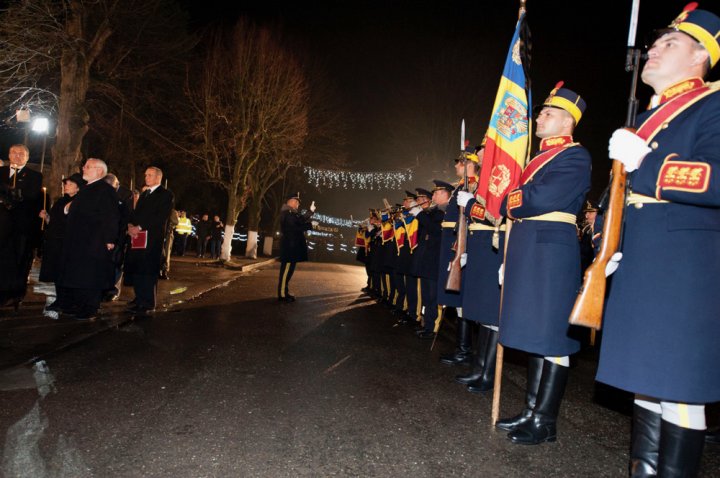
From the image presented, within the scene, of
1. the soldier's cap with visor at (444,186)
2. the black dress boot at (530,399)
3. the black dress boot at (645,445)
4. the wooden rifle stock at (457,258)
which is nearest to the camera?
the black dress boot at (645,445)

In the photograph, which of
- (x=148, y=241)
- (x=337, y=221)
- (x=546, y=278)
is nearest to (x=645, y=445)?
(x=546, y=278)

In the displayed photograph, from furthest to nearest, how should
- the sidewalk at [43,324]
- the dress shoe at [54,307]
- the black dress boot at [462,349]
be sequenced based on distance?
the dress shoe at [54,307] → the black dress boot at [462,349] → the sidewalk at [43,324]

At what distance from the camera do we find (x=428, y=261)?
25.1 ft

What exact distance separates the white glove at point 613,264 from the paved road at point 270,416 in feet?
3.95

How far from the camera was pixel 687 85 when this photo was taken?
241 cm

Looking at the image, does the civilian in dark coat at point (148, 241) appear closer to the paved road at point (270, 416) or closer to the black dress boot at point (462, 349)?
the paved road at point (270, 416)

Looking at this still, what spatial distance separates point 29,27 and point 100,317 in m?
8.27

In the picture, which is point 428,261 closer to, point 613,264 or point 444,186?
point 444,186

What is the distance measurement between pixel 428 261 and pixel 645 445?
17.0 ft

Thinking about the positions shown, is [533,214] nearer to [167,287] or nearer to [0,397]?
[0,397]

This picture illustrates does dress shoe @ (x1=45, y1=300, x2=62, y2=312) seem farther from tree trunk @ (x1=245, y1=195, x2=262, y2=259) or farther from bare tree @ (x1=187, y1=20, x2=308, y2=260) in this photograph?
tree trunk @ (x1=245, y1=195, x2=262, y2=259)

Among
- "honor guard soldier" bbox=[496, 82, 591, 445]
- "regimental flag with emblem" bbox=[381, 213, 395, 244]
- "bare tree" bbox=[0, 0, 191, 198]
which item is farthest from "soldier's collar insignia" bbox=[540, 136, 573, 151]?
"bare tree" bbox=[0, 0, 191, 198]

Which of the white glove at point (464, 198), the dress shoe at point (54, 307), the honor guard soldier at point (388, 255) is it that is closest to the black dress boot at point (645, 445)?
the white glove at point (464, 198)

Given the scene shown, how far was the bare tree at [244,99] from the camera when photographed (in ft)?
72.4
